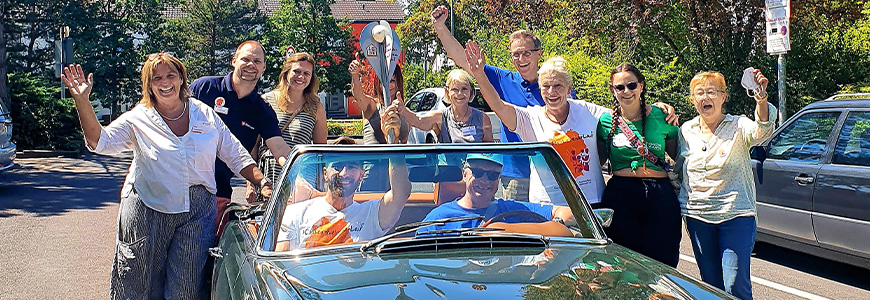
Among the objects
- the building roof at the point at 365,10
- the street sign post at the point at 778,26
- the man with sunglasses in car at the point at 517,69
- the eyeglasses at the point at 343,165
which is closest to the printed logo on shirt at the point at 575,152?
the man with sunglasses in car at the point at 517,69

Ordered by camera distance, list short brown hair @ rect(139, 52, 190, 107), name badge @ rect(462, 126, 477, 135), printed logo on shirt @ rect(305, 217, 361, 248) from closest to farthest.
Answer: printed logo on shirt @ rect(305, 217, 361, 248) < short brown hair @ rect(139, 52, 190, 107) < name badge @ rect(462, 126, 477, 135)

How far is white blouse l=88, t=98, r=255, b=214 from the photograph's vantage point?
13.5ft

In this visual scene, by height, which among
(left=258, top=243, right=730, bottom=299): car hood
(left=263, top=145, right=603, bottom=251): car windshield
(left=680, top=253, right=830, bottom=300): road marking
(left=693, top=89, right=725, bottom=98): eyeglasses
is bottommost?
(left=680, top=253, right=830, bottom=300): road marking

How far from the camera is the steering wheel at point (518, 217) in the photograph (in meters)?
3.61

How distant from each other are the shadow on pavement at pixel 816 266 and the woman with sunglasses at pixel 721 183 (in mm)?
3109

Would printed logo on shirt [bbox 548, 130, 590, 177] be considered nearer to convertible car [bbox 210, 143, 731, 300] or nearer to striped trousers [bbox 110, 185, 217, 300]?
convertible car [bbox 210, 143, 731, 300]

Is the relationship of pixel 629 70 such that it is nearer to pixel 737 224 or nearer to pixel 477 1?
pixel 737 224

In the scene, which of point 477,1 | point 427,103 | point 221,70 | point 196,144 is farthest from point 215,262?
point 221,70

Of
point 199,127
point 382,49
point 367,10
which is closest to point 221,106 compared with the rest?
point 199,127

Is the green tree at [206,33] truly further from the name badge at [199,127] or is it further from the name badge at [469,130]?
the name badge at [199,127]

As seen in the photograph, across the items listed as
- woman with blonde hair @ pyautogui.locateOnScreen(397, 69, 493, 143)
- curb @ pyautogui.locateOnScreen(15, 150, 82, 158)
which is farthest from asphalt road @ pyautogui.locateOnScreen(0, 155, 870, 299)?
curb @ pyautogui.locateOnScreen(15, 150, 82, 158)

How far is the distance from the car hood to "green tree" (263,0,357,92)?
5440 centimetres

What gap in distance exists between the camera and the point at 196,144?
4.25m

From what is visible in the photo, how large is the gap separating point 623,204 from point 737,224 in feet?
1.95
